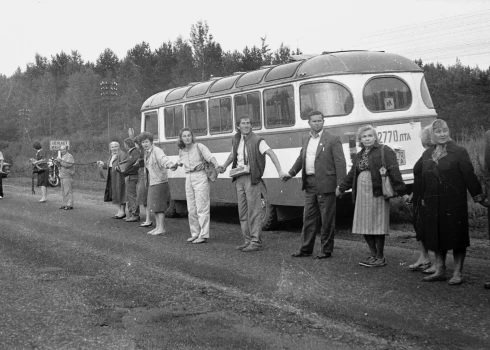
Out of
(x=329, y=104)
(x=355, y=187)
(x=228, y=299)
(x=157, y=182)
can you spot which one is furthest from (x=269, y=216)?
(x=228, y=299)

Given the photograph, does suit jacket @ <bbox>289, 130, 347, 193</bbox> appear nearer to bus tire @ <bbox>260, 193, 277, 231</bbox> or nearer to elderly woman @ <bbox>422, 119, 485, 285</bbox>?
elderly woman @ <bbox>422, 119, 485, 285</bbox>

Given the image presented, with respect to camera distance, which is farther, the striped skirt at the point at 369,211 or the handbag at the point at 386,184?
the striped skirt at the point at 369,211

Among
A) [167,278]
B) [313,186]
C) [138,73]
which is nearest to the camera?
[167,278]

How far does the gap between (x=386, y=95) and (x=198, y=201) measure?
3508 mm

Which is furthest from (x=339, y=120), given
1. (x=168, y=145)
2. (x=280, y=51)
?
(x=280, y=51)

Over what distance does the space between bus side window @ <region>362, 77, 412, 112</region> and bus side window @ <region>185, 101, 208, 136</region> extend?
399 centimetres

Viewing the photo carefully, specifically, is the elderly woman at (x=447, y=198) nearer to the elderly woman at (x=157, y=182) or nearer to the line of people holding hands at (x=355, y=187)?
the line of people holding hands at (x=355, y=187)

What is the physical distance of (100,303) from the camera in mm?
6609

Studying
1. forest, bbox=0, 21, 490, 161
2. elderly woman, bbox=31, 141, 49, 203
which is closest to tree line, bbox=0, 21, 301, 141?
forest, bbox=0, 21, 490, 161

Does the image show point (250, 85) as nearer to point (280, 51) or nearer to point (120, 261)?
point (120, 261)

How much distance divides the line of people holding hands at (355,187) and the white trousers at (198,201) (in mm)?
15

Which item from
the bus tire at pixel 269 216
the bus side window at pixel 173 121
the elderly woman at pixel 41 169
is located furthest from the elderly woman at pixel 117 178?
the elderly woman at pixel 41 169

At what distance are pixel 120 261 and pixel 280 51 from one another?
223ft

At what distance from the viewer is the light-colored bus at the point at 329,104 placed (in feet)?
36.8
